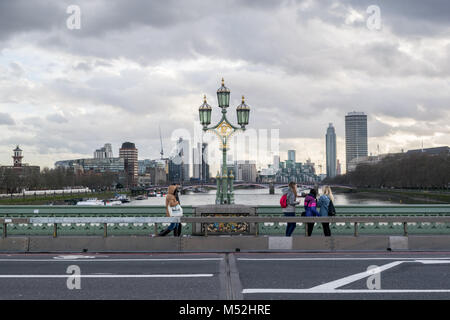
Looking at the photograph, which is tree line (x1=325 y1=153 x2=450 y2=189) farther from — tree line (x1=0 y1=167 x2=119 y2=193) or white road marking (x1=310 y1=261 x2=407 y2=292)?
white road marking (x1=310 y1=261 x2=407 y2=292)

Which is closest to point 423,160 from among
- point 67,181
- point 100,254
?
point 67,181

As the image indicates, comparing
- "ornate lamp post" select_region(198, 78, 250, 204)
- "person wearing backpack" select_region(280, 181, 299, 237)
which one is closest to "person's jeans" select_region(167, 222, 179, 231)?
"person wearing backpack" select_region(280, 181, 299, 237)

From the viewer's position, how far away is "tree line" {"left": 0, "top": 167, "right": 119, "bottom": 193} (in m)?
124

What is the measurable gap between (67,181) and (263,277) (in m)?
161

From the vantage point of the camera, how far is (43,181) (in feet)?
476

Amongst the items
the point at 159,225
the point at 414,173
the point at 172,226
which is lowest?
the point at 159,225

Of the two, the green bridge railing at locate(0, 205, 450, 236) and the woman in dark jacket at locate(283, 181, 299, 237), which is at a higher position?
the woman in dark jacket at locate(283, 181, 299, 237)

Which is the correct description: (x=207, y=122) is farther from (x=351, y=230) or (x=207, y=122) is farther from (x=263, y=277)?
(x=263, y=277)

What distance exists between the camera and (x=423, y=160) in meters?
134

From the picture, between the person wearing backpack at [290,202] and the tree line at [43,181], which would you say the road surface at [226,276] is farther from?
the tree line at [43,181]

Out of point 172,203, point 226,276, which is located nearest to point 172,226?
point 172,203

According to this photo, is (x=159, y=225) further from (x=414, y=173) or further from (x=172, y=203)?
(x=414, y=173)

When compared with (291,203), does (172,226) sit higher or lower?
lower

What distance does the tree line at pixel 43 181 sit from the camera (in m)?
124
